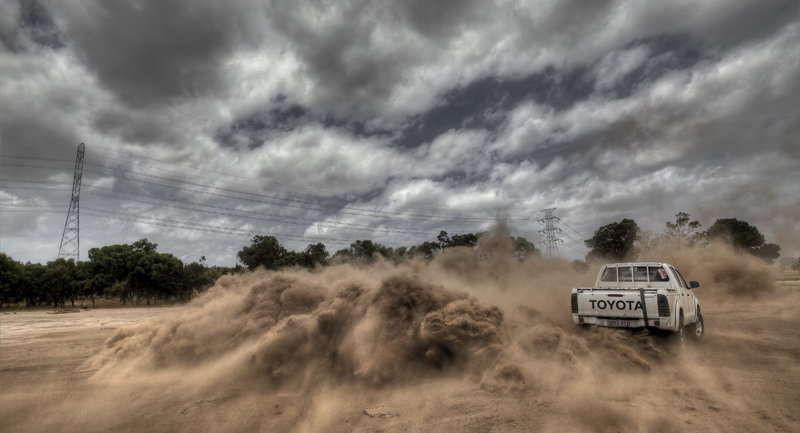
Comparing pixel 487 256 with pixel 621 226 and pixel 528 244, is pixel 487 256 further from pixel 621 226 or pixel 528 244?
pixel 621 226

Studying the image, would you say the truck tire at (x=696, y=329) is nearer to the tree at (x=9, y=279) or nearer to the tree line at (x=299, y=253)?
the tree line at (x=299, y=253)

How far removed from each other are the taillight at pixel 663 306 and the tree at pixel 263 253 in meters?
43.8

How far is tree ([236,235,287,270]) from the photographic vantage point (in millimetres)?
47719

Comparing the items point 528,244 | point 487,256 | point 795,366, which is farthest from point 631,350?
point 528,244

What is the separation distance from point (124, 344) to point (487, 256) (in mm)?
14624

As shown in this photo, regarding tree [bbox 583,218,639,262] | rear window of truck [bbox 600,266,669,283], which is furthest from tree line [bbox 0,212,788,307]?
rear window of truck [bbox 600,266,669,283]

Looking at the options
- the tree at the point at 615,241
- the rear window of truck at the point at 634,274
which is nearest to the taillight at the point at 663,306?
the rear window of truck at the point at 634,274

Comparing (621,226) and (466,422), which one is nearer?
(466,422)

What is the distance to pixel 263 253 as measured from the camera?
4816cm

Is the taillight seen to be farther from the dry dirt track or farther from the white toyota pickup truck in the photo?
the dry dirt track

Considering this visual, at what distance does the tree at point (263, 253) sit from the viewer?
47.7 meters

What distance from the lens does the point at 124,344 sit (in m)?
9.99

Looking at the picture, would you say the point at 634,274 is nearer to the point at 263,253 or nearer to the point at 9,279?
the point at 263,253

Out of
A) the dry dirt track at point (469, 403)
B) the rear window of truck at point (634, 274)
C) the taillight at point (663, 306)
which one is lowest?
the dry dirt track at point (469, 403)
